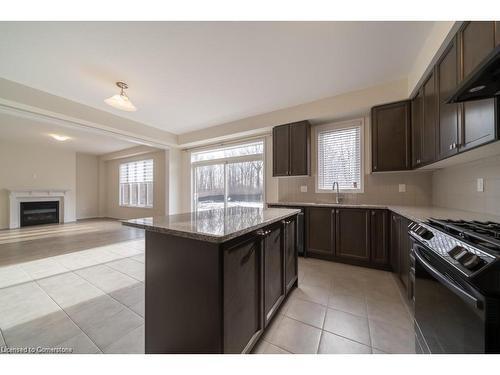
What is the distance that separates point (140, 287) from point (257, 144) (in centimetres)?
340

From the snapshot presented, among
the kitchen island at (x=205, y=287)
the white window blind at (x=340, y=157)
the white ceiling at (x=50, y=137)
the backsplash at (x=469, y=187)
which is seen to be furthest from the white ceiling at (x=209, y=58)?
the kitchen island at (x=205, y=287)

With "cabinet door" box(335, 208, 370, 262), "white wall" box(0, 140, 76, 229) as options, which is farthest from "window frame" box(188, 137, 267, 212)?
"white wall" box(0, 140, 76, 229)

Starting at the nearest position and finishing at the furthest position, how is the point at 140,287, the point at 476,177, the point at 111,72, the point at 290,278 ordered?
the point at 476,177
the point at 290,278
the point at 140,287
the point at 111,72

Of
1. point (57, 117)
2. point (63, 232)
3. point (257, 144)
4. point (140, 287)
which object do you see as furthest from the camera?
point (63, 232)

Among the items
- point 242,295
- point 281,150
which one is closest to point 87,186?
point 281,150

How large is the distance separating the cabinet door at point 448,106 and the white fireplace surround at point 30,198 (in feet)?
32.2

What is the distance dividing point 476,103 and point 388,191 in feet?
6.29

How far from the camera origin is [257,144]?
173 inches

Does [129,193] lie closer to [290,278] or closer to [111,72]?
[111,72]

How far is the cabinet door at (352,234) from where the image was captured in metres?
2.73

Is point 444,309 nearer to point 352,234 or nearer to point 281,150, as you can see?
point 352,234

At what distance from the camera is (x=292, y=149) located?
137 inches
